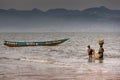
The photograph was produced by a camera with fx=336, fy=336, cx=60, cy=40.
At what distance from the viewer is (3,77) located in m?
27.5

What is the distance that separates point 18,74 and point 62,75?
3.93 metres

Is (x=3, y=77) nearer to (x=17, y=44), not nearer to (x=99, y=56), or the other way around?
(x=99, y=56)

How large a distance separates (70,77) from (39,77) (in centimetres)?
256

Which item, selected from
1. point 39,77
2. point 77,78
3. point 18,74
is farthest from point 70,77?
point 18,74

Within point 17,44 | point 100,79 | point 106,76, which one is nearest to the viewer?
point 100,79

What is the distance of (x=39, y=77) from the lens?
27.5 m

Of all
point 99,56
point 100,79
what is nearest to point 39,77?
point 100,79

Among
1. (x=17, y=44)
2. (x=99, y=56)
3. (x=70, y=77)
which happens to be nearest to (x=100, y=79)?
(x=70, y=77)

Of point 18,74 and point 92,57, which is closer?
point 18,74

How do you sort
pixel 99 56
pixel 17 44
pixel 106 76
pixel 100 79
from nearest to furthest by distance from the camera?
pixel 100 79 → pixel 106 76 → pixel 99 56 → pixel 17 44

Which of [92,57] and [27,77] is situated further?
[92,57]

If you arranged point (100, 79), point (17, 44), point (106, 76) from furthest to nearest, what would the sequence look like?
point (17, 44)
point (106, 76)
point (100, 79)

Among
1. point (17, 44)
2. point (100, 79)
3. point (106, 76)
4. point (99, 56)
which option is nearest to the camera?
point (100, 79)

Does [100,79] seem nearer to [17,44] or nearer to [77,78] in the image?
[77,78]
